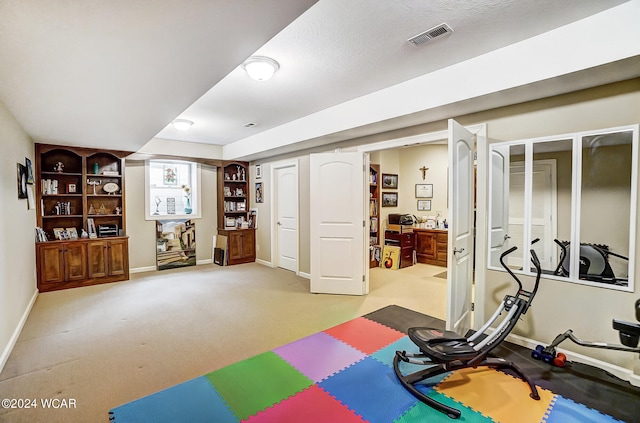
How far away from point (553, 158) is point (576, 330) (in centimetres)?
156

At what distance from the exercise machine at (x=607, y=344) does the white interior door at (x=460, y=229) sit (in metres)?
0.69

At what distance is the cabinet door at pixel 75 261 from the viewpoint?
4.74m

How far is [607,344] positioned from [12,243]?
538 centimetres

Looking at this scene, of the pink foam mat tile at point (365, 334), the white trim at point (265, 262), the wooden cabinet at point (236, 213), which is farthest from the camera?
the wooden cabinet at point (236, 213)

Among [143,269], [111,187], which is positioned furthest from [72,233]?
[143,269]

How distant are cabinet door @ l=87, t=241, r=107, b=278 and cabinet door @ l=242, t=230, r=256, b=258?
101 inches

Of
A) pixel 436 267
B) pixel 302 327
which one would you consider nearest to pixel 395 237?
pixel 436 267

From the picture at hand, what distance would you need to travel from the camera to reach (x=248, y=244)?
22.2 feet

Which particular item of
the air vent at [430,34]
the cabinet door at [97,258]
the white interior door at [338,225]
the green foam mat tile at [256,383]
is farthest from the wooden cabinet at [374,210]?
the cabinet door at [97,258]

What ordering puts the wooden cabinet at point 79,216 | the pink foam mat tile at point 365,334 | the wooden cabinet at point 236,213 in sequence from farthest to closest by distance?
the wooden cabinet at point 236,213 → the wooden cabinet at point 79,216 → the pink foam mat tile at point 365,334

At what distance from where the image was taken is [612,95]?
239 centimetres

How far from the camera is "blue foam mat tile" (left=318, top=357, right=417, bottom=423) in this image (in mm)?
1988

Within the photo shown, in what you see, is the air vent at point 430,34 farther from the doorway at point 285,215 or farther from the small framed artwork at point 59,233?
the small framed artwork at point 59,233

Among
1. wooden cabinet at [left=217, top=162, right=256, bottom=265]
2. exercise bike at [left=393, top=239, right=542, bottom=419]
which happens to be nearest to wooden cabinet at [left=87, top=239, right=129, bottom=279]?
wooden cabinet at [left=217, top=162, right=256, bottom=265]
